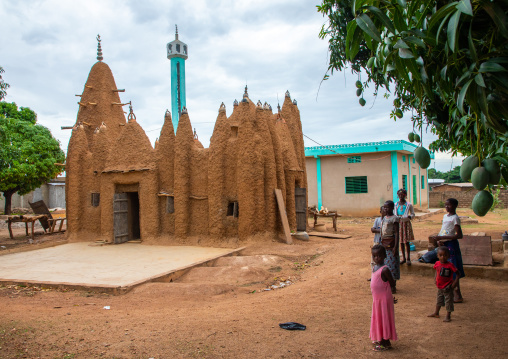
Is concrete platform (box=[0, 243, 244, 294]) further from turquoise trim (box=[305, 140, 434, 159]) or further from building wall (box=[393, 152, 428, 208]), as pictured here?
building wall (box=[393, 152, 428, 208])

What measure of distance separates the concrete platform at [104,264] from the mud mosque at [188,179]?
1.02 meters

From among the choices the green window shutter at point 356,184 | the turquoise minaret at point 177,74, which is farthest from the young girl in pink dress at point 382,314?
the turquoise minaret at point 177,74

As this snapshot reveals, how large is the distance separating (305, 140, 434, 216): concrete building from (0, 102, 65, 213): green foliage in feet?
57.5

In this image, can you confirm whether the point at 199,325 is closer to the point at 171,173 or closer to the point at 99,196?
the point at 171,173

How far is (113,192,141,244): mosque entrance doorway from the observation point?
46.7ft

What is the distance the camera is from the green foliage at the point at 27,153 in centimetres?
2430

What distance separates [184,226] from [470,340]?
10.2 metres

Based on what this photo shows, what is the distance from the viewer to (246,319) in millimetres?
5379

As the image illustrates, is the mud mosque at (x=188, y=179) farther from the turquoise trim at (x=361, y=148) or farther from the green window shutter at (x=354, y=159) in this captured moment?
the green window shutter at (x=354, y=159)

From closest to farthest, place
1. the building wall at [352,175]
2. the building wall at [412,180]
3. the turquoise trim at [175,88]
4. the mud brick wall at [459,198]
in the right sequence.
Result: 1. the building wall at [352,175]
2. the building wall at [412,180]
3. the mud brick wall at [459,198]
4. the turquoise trim at [175,88]

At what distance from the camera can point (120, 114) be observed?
18172mm

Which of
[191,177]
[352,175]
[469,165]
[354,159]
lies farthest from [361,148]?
[469,165]

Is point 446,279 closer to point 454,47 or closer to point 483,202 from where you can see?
point 483,202

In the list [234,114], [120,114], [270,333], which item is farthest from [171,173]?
[270,333]
